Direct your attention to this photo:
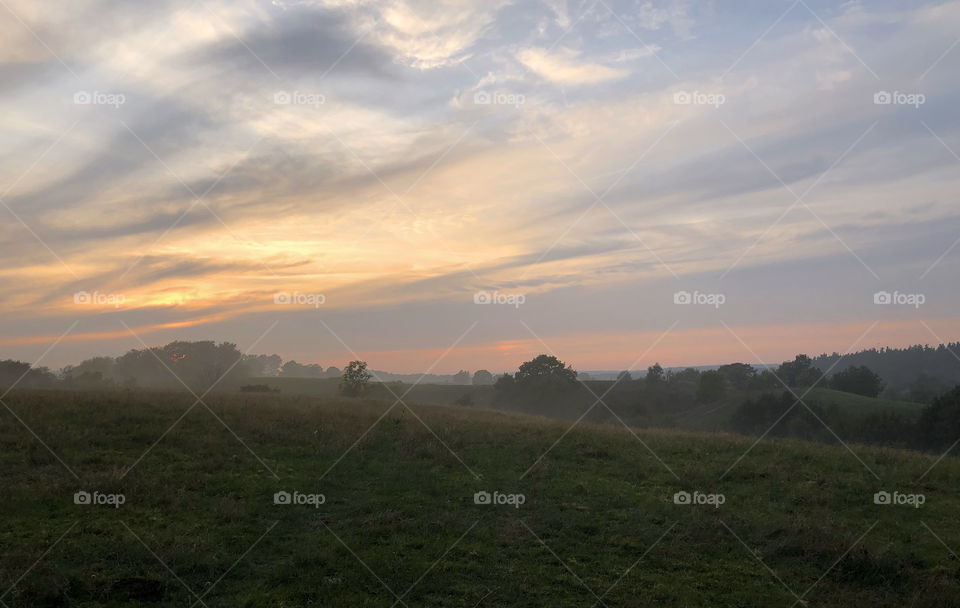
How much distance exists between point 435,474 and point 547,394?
219 ft

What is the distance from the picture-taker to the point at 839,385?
9288 centimetres

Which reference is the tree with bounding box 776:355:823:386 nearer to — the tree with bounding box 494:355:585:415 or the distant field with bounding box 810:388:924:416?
the distant field with bounding box 810:388:924:416

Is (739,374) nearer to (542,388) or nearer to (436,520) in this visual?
(542,388)

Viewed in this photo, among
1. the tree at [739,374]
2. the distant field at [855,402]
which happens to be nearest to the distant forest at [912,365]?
the tree at [739,374]

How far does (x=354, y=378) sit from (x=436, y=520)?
48.7m

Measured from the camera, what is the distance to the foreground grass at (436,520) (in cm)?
1070

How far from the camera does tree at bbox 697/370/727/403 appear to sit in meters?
90.6

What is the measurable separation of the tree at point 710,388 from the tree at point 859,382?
61.8 feet

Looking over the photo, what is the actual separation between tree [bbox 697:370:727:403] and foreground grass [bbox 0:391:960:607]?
7118cm

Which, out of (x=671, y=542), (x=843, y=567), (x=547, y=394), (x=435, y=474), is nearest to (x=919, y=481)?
(x=843, y=567)

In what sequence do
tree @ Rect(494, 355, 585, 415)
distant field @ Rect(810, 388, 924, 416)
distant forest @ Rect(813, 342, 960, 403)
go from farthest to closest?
1. distant forest @ Rect(813, 342, 960, 403)
2. tree @ Rect(494, 355, 585, 415)
3. distant field @ Rect(810, 388, 924, 416)

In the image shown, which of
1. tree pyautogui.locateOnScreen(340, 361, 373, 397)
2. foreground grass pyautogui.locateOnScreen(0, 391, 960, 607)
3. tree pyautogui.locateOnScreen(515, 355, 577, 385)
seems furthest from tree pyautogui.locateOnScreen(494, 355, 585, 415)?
foreground grass pyautogui.locateOnScreen(0, 391, 960, 607)

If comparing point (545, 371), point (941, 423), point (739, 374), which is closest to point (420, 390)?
point (545, 371)

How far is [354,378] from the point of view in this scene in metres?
61.3
